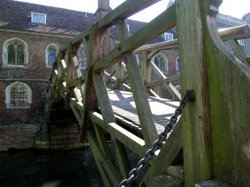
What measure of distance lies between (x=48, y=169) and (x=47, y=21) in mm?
10697

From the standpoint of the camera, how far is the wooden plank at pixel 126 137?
263cm

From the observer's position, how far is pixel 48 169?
11609 millimetres

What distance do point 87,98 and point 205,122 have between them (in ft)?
9.21

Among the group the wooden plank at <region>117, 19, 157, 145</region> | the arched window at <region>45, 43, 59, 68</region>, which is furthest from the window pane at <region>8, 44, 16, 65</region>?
the wooden plank at <region>117, 19, 157, 145</region>

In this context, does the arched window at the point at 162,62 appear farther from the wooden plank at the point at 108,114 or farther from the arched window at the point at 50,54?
the wooden plank at the point at 108,114

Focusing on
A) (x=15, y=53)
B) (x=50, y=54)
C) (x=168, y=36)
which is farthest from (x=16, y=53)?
(x=168, y=36)

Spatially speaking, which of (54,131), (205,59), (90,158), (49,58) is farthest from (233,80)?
(49,58)

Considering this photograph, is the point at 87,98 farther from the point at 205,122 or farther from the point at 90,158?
the point at 90,158

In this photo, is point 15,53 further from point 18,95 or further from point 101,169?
point 101,169

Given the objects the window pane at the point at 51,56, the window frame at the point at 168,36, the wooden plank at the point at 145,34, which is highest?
the window frame at the point at 168,36

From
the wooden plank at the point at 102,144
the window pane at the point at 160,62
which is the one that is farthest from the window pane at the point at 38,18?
the wooden plank at the point at 102,144

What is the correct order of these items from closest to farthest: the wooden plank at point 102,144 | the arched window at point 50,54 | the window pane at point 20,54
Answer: the wooden plank at point 102,144 < the window pane at point 20,54 < the arched window at point 50,54

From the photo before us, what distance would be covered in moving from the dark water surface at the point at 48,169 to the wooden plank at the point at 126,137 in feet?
21.6

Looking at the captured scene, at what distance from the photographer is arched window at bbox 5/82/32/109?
15.3 m
